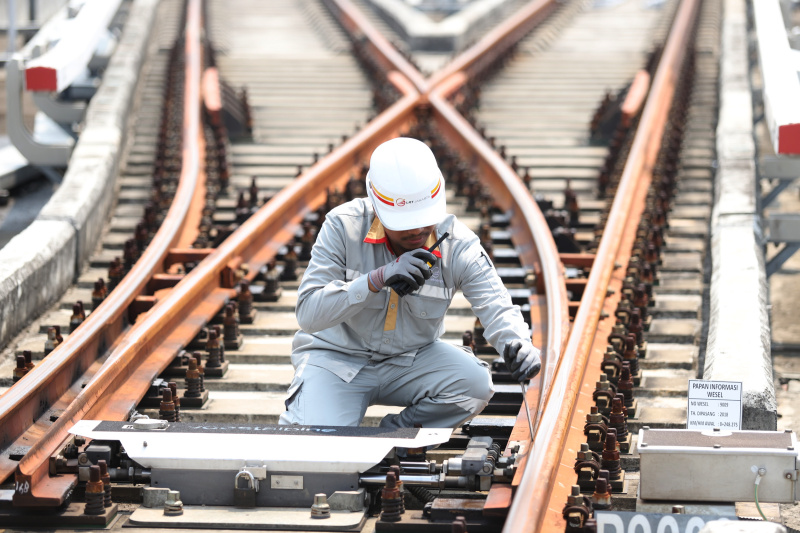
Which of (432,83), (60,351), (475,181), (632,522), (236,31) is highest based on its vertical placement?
(236,31)

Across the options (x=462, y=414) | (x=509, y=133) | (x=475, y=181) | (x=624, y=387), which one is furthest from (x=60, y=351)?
(x=509, y=133)

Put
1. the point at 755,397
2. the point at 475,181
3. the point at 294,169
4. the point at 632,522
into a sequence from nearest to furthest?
the point at 632,522 < the point at 755,397 < the point at 475,181 < the point at 294,169

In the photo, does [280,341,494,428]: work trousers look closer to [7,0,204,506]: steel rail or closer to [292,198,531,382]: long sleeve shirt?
[292,198,531,382]: long sleeve shirt

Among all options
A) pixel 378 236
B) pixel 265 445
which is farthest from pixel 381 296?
pixel 265 445

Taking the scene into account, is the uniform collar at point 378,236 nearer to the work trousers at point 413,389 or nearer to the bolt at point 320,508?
the work trousers at point 413,389

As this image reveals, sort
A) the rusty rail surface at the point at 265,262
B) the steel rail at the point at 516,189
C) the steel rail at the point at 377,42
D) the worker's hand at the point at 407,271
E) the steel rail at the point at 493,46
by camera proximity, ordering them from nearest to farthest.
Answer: the worker's hand at the point at 407,271, the rusty rail surface at the point at 265,262, the steel rail at the point at 516,189, the steel rail at the point at 377,42, the steel rail at the point at 493,46

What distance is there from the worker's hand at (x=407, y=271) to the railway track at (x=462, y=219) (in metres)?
0.73

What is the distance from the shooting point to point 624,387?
224 inches

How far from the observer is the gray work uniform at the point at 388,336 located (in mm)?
4953

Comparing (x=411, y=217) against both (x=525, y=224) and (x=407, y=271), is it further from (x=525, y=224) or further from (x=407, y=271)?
(x=525, y=224)

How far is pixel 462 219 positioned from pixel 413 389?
3.92 m

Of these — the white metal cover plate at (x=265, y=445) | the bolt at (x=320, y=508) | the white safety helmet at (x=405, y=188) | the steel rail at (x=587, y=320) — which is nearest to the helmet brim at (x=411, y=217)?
the white safety helmet at (x=405, y=188)

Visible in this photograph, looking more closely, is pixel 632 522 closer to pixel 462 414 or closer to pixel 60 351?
pixel 462 414

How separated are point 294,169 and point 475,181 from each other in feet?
5.75
